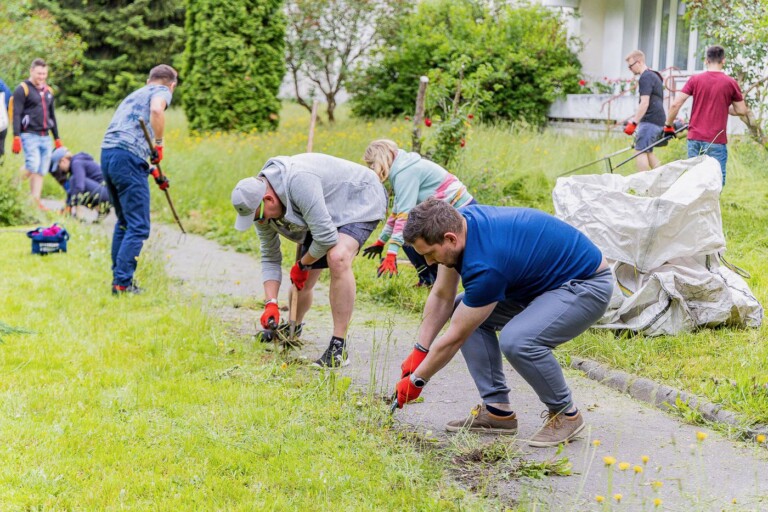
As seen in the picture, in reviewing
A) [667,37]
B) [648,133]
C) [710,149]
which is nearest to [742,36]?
[648,133]

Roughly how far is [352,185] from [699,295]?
2453 millimetres

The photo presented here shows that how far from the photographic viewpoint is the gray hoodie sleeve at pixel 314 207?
5309 mm

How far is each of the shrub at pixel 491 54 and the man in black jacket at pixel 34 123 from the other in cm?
726

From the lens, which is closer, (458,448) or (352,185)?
(458,448)

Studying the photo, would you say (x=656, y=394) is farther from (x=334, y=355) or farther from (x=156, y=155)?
(x=156, y=155)

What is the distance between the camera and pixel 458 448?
4.27m

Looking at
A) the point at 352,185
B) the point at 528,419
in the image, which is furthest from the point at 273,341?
the point at 528,419

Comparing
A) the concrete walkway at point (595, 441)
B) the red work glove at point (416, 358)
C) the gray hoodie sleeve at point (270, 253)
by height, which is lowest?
the concrete walkway at point (595, 441)

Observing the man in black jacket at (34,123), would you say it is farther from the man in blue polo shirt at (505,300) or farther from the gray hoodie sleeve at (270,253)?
the man in blue polo shirt at (505,300)

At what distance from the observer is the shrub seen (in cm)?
1634

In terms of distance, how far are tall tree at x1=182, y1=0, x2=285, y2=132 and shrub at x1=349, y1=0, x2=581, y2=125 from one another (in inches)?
77.6

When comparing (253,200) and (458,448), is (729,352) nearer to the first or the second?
(458,448)

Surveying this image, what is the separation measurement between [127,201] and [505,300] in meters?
3.89

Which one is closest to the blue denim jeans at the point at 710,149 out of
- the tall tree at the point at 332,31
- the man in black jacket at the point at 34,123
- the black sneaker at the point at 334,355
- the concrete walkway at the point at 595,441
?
the concrete walkway at the point at 595,441
